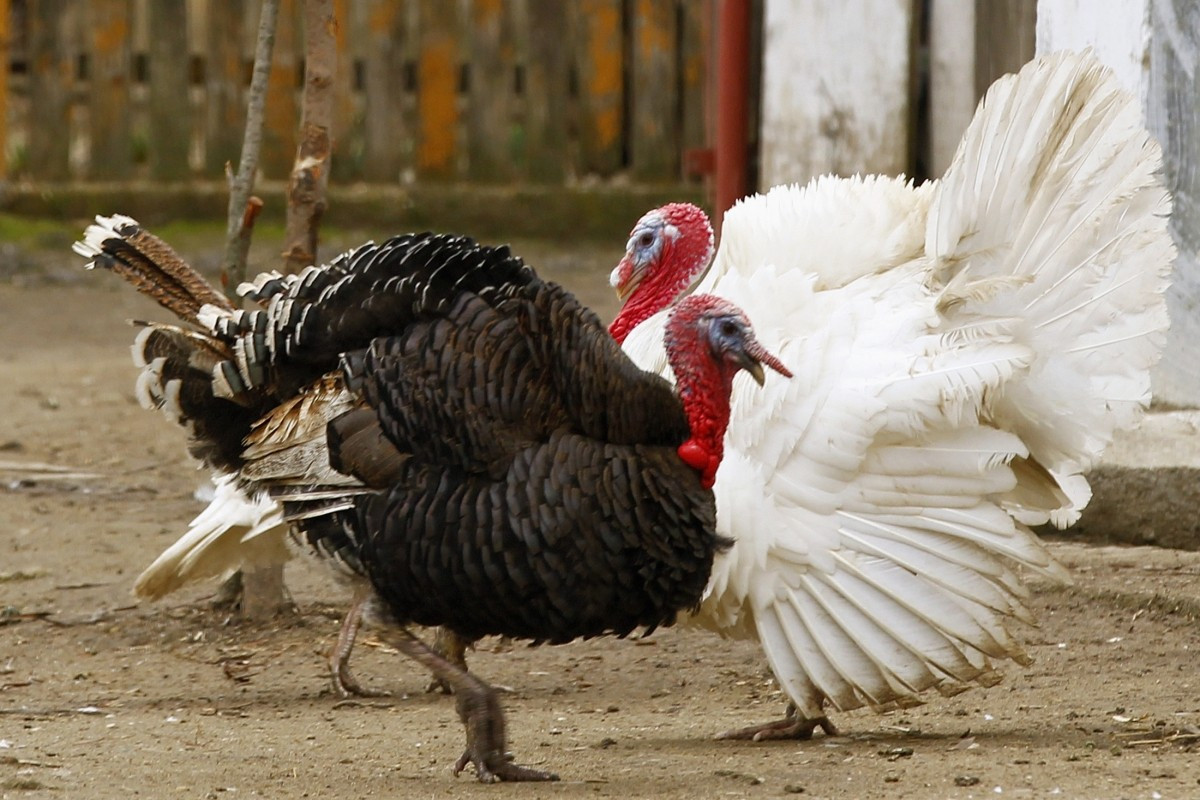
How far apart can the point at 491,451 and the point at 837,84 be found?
3697 millimetres

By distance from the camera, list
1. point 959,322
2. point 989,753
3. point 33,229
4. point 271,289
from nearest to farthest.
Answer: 1. point 989,753
2. point 959,322
3. point 271,289
4. point 33,229

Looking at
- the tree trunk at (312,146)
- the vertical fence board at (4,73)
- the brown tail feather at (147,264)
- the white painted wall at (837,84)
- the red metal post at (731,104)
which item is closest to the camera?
the brown tail feather at (147,264)

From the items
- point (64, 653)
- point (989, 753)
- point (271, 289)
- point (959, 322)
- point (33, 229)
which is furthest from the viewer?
point (33, 229)

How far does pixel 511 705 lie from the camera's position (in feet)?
14.4

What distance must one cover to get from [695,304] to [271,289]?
3.60 ft

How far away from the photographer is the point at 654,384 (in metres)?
3.59

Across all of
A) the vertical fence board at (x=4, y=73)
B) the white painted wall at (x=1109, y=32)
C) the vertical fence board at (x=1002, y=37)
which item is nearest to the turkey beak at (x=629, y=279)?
the white painted wall at (x=1109, y=32)

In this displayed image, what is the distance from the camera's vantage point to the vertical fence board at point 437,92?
10.4 m

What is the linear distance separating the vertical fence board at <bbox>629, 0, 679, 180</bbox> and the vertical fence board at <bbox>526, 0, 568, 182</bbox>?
17.1 inches

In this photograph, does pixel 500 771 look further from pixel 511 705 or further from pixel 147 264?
pixel 147 264

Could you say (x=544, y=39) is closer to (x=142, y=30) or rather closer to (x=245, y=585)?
(x=142, y=30)

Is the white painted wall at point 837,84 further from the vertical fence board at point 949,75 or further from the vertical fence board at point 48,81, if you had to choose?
the vertical fence board at point 48,81

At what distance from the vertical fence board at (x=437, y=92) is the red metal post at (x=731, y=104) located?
3.37 m

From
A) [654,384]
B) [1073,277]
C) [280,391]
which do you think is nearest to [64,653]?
[280,391]
